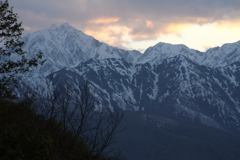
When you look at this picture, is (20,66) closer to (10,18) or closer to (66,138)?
(10,18)

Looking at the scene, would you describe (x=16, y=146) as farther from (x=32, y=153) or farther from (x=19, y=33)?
(x=19, y=33)

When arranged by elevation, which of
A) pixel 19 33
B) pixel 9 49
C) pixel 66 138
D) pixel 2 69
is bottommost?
pixel 66 138

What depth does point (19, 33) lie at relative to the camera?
29.2 meters

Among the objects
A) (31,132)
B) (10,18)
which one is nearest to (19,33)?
(10,18)

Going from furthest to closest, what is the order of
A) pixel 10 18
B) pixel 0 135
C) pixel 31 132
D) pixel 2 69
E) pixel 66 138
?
pixel 66 138 < pixel 10 18 < pixel 2 69 < pixel 31 132 < pixel 0 135

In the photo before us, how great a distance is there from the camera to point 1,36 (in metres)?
27.4

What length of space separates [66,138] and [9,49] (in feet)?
37.3

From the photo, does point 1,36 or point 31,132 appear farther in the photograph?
point 1,36

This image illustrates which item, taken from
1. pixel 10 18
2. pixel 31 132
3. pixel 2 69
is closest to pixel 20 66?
pixel 2 69

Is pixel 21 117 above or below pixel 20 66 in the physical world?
below

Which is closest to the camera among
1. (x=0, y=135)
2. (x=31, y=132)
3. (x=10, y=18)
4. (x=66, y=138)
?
(x=0, y=135)

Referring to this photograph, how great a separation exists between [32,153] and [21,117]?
449 inches

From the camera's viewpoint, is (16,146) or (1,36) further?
(1,36)

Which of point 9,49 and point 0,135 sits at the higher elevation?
point 9,49
